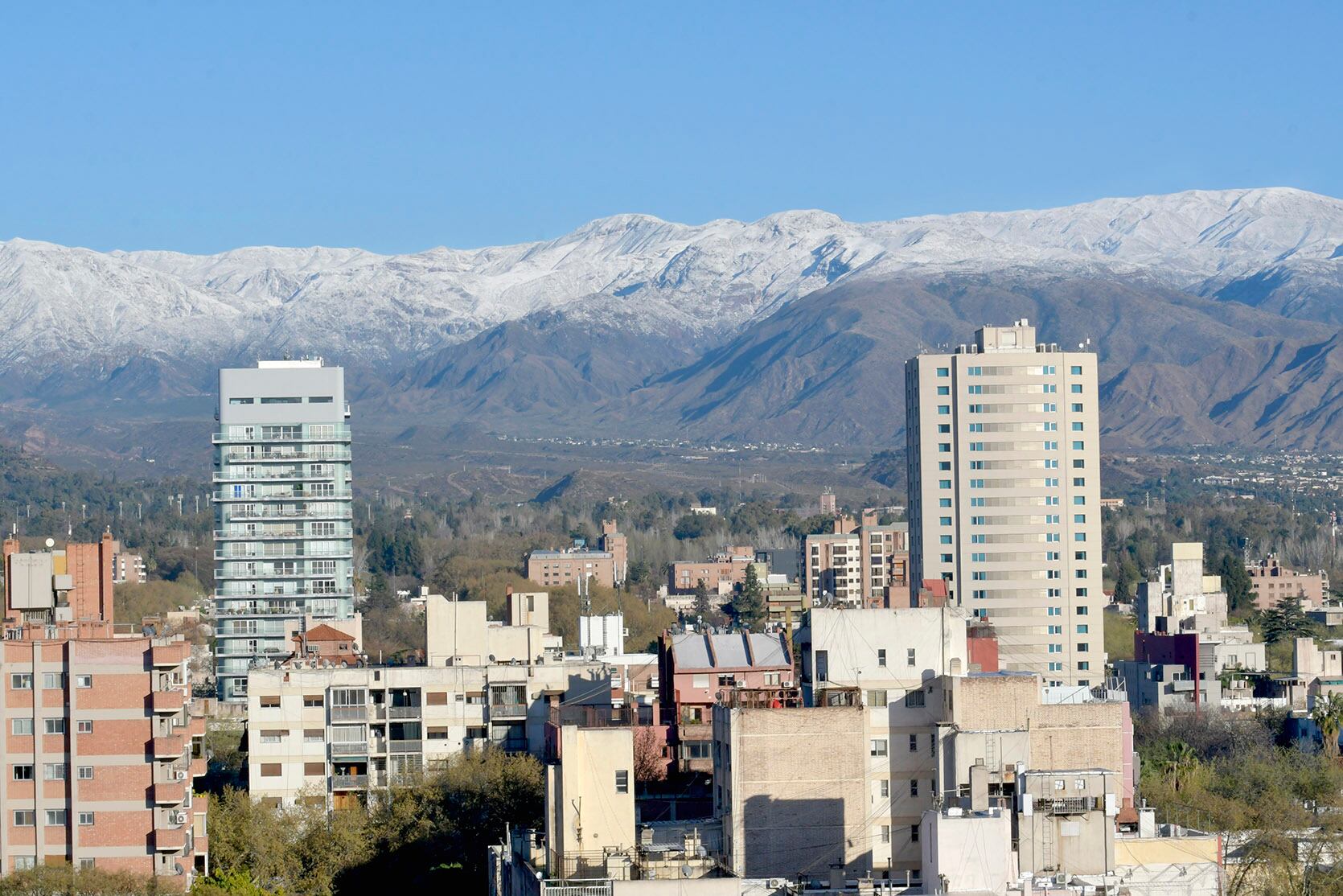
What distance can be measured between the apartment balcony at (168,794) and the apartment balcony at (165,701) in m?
1.55

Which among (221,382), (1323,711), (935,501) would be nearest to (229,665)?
(221,382)

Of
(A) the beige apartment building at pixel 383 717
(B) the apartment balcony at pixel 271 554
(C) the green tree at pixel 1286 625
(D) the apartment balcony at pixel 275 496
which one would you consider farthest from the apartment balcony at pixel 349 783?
(C) the green tree at pixel 1286 625

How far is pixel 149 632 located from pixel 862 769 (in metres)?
23.4

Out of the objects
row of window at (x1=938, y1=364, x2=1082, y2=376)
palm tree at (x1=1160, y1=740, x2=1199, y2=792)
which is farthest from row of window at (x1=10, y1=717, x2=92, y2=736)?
row of window at (x1=938, y1=364, x2=1082, y2=376)

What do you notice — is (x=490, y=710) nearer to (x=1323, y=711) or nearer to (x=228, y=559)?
(x=1323, y=711)

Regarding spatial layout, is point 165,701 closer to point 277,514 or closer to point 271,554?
point 271,554

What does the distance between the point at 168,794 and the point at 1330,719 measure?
166 feet

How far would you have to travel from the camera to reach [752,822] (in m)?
48.3

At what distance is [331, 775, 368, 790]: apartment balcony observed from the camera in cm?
7088

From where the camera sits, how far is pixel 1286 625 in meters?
144

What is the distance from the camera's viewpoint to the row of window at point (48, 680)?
5588 cm

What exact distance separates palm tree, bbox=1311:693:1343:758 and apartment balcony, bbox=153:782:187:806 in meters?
44.5

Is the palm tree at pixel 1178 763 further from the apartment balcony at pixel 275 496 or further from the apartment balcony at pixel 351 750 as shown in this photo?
the apartment balcony at pixel 275 496

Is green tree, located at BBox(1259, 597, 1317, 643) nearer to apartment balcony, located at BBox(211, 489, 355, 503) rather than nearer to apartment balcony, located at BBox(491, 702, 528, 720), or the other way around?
apartment balcony, located at BBox(211, 489, 355, 503)
